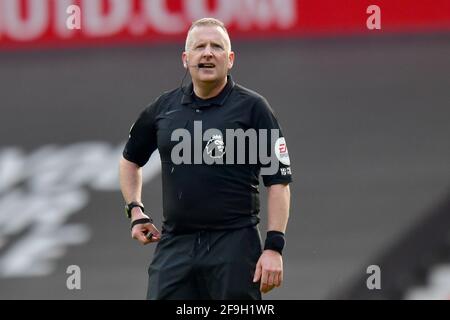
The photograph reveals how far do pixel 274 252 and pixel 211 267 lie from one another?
0.75ft

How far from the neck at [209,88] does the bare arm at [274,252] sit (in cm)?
40

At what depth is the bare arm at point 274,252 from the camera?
4332 millimetres

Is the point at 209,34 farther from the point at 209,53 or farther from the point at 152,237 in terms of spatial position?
the point at 152,237

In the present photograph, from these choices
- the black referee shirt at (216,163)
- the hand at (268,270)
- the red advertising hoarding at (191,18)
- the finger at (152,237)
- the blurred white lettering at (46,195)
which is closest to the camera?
the hand at (268,270)

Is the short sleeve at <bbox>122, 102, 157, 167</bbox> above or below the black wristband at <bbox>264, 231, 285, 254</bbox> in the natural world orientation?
above

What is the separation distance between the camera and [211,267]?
14.5 ft

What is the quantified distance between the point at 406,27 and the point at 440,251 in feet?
4.63

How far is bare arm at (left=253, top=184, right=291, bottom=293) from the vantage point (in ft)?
14.2

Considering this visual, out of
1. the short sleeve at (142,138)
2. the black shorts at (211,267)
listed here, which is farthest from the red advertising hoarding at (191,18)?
the black shorts at (211,267)

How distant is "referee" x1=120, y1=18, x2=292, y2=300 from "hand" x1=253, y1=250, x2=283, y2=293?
1cm

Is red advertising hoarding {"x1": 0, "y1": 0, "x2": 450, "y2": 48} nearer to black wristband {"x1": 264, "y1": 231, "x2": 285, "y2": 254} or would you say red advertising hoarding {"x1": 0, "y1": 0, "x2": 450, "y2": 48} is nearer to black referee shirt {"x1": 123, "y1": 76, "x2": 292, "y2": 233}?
black referee shirt {"x1": 123, "y1": 76, "x2": 292, "y2": 233}

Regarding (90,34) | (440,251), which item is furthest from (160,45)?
(440,251)

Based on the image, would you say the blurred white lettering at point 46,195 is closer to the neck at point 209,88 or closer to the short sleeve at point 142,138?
the short sleeve at point 142,138

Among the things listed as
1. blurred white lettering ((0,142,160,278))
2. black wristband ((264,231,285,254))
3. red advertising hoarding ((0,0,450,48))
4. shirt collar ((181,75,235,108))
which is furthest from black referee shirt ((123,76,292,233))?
blurred white lettering ((0,142,160,278))
